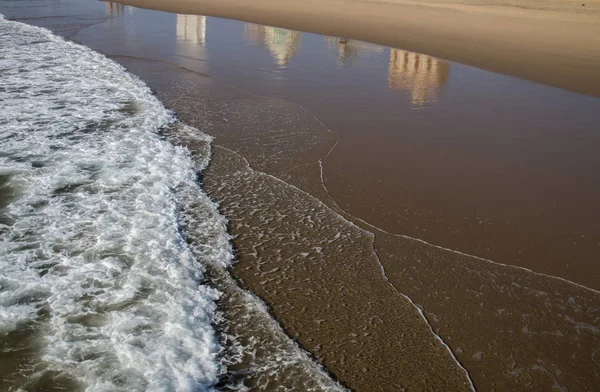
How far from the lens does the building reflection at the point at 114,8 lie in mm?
22297

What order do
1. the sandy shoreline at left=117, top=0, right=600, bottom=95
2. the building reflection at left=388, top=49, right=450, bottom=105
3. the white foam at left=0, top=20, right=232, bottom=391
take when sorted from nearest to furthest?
the white foam at left=0, top=20, right=232, bottom=391 → the building reflection at left=388, top=49, right=450, bottom=105 → the sandy shoreline at left=117, top=0, right=600, bottom=95

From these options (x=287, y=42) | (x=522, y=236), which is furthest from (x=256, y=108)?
(x=287, y=42)

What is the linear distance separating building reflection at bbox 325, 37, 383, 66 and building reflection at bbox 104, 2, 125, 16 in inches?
385

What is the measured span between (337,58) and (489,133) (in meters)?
6.55

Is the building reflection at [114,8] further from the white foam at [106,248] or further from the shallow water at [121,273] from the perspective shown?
A: the shallow water at [121,273]

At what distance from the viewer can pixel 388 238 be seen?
17.8 ft

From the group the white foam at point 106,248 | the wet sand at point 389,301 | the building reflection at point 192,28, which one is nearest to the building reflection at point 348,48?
the building reflection at point 192,28

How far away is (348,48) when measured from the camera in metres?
15.8

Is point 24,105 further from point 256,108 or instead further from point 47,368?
point 47,368

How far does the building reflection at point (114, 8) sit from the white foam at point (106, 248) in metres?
14.5

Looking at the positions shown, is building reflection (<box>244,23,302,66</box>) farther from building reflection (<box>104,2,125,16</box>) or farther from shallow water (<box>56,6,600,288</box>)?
building reflection (<box>104,2,125,16</box>)

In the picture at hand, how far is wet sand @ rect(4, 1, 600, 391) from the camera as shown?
3809 mm

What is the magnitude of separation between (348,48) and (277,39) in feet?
7.52

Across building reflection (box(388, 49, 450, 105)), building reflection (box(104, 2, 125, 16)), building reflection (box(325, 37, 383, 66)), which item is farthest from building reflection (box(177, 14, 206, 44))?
building reflection (box(388, 49, 450, 105))
